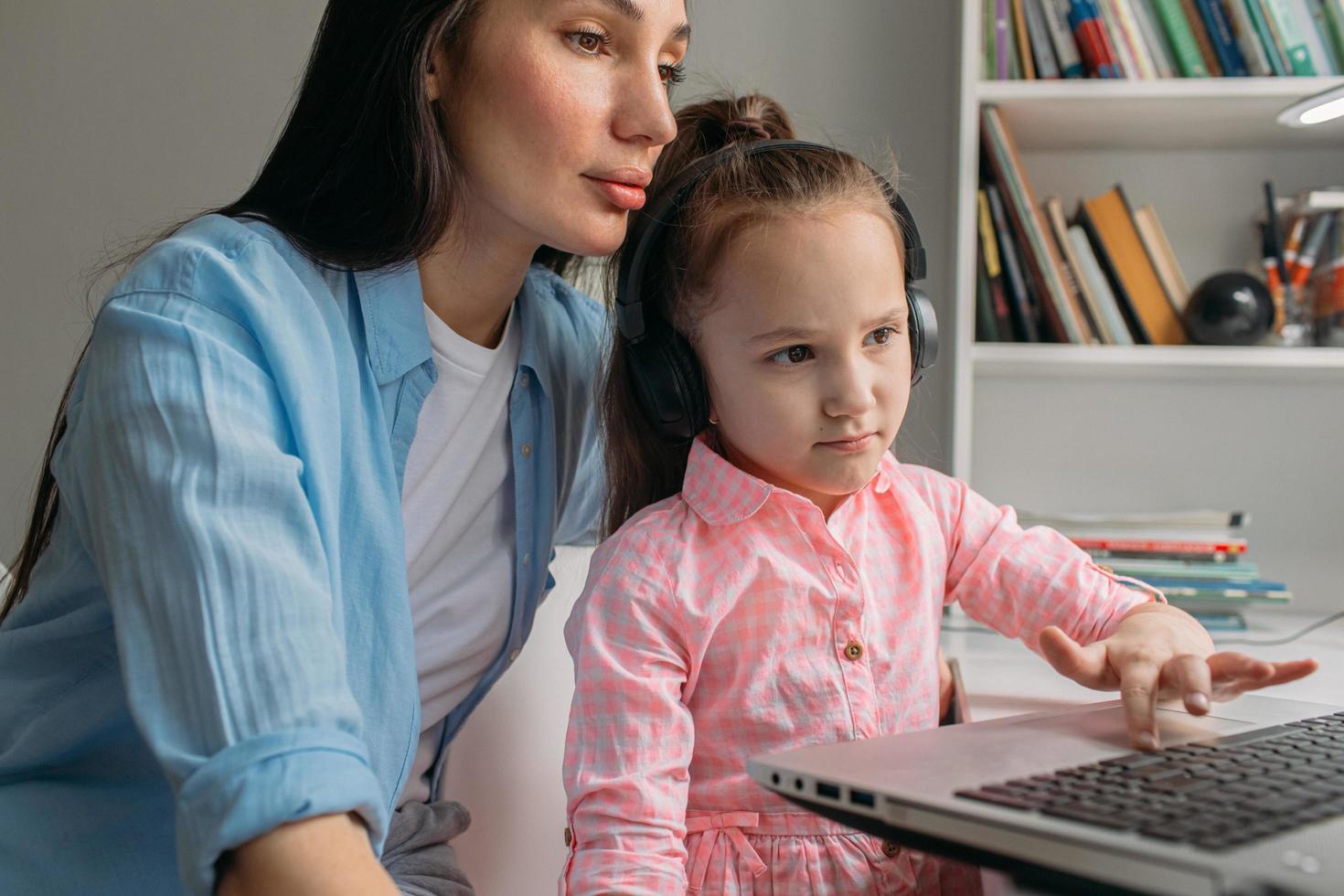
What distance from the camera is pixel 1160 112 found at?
1630 millimetres

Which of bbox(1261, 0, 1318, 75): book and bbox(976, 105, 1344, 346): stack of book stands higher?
bbox(1261, 0, 1318, 75): book

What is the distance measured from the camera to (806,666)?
0.88 m

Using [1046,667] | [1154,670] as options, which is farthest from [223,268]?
[1046,667]

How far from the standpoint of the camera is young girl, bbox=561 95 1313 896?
81 cm

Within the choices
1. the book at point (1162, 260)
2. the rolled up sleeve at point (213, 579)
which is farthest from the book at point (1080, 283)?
the rolled up sleeve at point (213, 579)

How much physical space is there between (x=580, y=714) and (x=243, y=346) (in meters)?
0.35

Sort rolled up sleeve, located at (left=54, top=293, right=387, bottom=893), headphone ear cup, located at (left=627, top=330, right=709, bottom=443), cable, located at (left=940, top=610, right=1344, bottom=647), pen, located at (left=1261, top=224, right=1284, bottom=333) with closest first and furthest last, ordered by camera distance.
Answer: rolled up sleeve, located at (left=54, top=293, right=387, bottom=893) → headphone ear cup, located at (left=627, top=330, right=709, bottom=443) → cable, located at (left=940, top=610, right=1344, bottom=647) → pen, located at (left=1261, top=224, right=1284, bottom=333)

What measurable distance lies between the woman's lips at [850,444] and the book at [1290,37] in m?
1.08

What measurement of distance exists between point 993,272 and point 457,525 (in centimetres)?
88

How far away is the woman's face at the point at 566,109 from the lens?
1.00 m

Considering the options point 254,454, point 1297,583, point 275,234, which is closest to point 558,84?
point 275,234

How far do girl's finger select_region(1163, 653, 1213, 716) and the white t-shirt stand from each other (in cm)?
62

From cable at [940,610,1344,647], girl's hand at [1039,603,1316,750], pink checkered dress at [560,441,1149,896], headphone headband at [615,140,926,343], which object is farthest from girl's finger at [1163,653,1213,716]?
cable at [940,610,1344,647]

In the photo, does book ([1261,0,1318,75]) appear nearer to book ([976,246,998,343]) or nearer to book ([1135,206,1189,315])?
book ([1135,206,1189,315])
